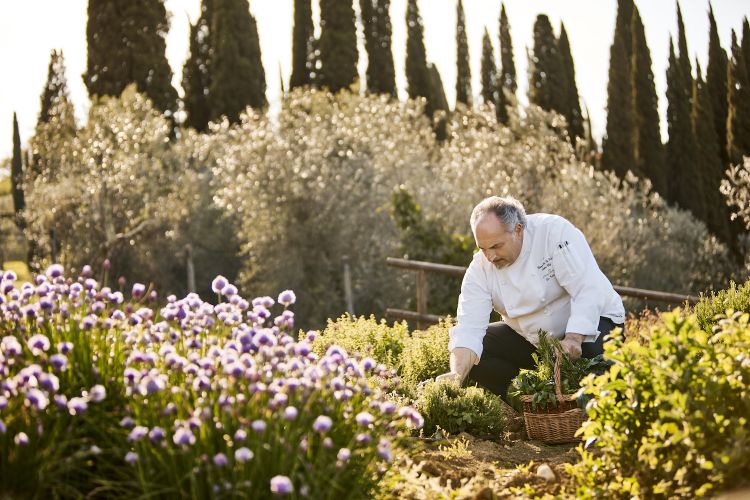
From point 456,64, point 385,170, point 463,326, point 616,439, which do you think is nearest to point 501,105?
point 456,64

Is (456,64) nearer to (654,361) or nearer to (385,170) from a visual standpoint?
(385,170)

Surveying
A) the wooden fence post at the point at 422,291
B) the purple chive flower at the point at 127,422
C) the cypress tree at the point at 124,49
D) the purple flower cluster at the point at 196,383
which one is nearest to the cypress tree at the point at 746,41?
the cypress tree at the point at 124,49

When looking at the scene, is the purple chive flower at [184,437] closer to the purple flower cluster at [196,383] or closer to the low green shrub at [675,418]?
the purple flower cluster at [196,383]

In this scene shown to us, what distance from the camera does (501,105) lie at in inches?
1382

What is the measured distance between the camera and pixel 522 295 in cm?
566

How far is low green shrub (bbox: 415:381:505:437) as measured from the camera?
489 centimetres

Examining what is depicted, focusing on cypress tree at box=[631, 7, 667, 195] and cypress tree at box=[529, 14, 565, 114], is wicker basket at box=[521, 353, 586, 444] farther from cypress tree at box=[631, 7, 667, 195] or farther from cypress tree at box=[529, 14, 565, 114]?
cypress tree at box=[529, 14, 565, 114]

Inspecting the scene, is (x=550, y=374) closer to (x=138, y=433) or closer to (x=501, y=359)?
(x=501, y=359)

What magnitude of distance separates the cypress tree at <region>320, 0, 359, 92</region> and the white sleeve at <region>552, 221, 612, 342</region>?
992 inches

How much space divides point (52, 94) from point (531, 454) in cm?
2709

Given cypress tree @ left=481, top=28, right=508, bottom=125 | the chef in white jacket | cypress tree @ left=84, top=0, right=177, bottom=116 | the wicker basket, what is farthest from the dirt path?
cypress tree @ left=481, top=28, right=508, bottom=125

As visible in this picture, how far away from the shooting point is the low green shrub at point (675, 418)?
2.86 meters

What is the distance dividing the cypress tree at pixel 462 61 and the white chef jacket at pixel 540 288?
35096 mm

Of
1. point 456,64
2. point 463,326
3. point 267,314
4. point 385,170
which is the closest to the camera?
point 267,314
